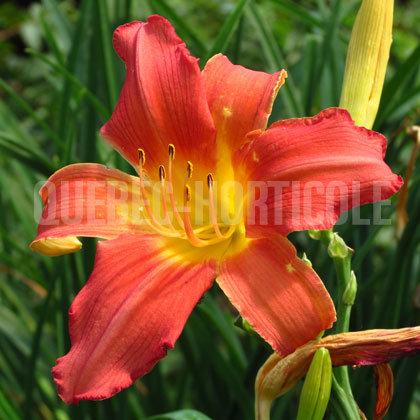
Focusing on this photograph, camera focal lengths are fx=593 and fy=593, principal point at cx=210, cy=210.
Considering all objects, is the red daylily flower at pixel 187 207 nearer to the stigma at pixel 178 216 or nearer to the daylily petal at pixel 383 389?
the stigma at pixel 178 216

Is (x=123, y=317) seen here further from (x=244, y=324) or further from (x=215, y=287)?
(x=215, y=287)

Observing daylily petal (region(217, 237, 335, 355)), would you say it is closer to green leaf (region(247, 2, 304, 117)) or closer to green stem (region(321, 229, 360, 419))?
green stem (region(321, 229, 360, 419))

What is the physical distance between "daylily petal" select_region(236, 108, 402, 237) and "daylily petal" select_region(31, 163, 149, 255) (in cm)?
20

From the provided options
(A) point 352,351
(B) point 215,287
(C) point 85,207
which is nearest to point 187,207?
(C) point 85,207

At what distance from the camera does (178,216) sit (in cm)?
76

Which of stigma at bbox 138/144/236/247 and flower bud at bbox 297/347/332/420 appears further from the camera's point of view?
stigma at bbox 138/144/236/247

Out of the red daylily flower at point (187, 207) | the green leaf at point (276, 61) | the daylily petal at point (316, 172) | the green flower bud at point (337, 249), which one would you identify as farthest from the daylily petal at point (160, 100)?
the green leaf at point (276, 61)

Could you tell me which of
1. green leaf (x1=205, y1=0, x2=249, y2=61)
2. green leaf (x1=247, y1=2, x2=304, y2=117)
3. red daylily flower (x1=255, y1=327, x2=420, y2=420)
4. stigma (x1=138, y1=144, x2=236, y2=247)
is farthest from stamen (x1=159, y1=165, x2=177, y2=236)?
green leaf (x1=247, y1=2, x2=304, y2=117)

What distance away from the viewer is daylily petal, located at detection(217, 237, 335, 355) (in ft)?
2.03

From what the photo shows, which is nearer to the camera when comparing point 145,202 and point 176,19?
point 145,202

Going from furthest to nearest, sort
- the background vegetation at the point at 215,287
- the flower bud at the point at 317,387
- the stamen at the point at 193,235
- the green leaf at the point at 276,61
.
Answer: the green leaf at the point at 276,61 < the background vegetation at the point at 215,287 < the stamen at the point at 193,235 < the flower bud at the point at 317,387

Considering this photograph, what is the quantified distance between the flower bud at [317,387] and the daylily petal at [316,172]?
134 mm

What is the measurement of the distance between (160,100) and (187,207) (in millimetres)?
148

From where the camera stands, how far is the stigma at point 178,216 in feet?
2.46
